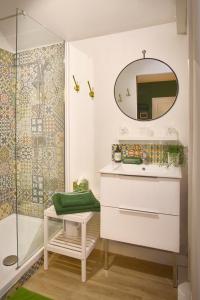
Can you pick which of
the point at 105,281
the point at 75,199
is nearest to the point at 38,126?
the point at 75,199

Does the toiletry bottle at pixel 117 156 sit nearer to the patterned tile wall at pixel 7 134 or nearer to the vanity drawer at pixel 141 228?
the vanity drawer at pixel 141 228

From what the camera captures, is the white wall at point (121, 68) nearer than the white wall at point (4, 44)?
Yes

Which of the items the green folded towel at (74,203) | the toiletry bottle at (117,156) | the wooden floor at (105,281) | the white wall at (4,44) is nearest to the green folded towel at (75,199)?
the green folded towel at (74,203)

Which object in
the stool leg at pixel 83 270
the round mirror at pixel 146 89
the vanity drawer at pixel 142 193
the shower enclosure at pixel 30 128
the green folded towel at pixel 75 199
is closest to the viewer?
the vanity drawer at pixel 142 193

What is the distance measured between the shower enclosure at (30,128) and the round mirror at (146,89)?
66 centimetres

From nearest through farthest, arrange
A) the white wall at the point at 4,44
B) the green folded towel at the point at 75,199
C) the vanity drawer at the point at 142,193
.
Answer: the vanity drawer at the point at 142,193 < the green folded towel at the point at 75,199 < the white wall at the point at 4,44

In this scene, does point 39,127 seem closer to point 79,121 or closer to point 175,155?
point 79,121

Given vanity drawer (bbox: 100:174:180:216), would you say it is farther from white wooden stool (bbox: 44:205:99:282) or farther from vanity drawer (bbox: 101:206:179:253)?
white wooden stool (bbox: 44:205:99:282)

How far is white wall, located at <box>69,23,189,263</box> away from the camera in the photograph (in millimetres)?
1899

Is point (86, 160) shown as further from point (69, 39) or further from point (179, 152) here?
point (69, 39)

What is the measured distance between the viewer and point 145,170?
1.75 m

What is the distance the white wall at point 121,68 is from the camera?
1.90 meters

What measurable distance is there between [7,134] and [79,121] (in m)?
0.78

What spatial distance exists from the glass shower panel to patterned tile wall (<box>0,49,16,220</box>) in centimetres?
13
